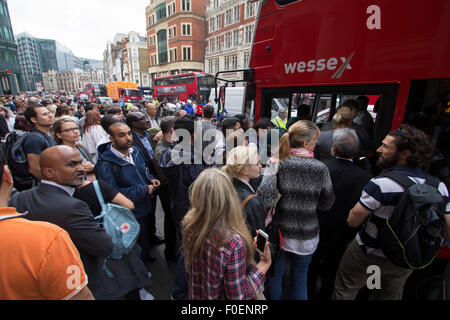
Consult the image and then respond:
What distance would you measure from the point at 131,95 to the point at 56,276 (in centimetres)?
3550

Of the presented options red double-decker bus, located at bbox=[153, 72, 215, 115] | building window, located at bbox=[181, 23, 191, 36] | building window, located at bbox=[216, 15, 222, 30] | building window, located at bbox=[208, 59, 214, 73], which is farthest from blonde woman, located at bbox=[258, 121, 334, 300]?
building window, located at bbox=[181, 23, 191, 36]

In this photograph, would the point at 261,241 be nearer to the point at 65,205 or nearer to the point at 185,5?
the point at 65,205

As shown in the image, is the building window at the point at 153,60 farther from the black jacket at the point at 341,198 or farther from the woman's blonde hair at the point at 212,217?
the woman's blonde hair at the point at 212,217

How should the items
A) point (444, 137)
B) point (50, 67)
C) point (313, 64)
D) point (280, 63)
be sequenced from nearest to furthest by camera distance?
1. point (444, 137)
2. point (313, 64)
3. point (280, 63)
4. point (50, 67)

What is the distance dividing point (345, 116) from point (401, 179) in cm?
145

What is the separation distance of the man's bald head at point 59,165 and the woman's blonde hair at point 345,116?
9.89ft

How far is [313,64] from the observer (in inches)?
116

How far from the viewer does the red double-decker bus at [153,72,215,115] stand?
929 inches

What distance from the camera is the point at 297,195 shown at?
198cm

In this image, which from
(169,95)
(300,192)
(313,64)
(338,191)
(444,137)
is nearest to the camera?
(300,192)

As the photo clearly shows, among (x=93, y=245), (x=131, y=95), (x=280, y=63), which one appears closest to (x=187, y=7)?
(x=131, y=95)

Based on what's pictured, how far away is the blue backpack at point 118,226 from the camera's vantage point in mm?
1740

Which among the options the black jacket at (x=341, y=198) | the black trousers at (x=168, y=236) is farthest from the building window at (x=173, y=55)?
the black jacket at (x=341, y=198)
